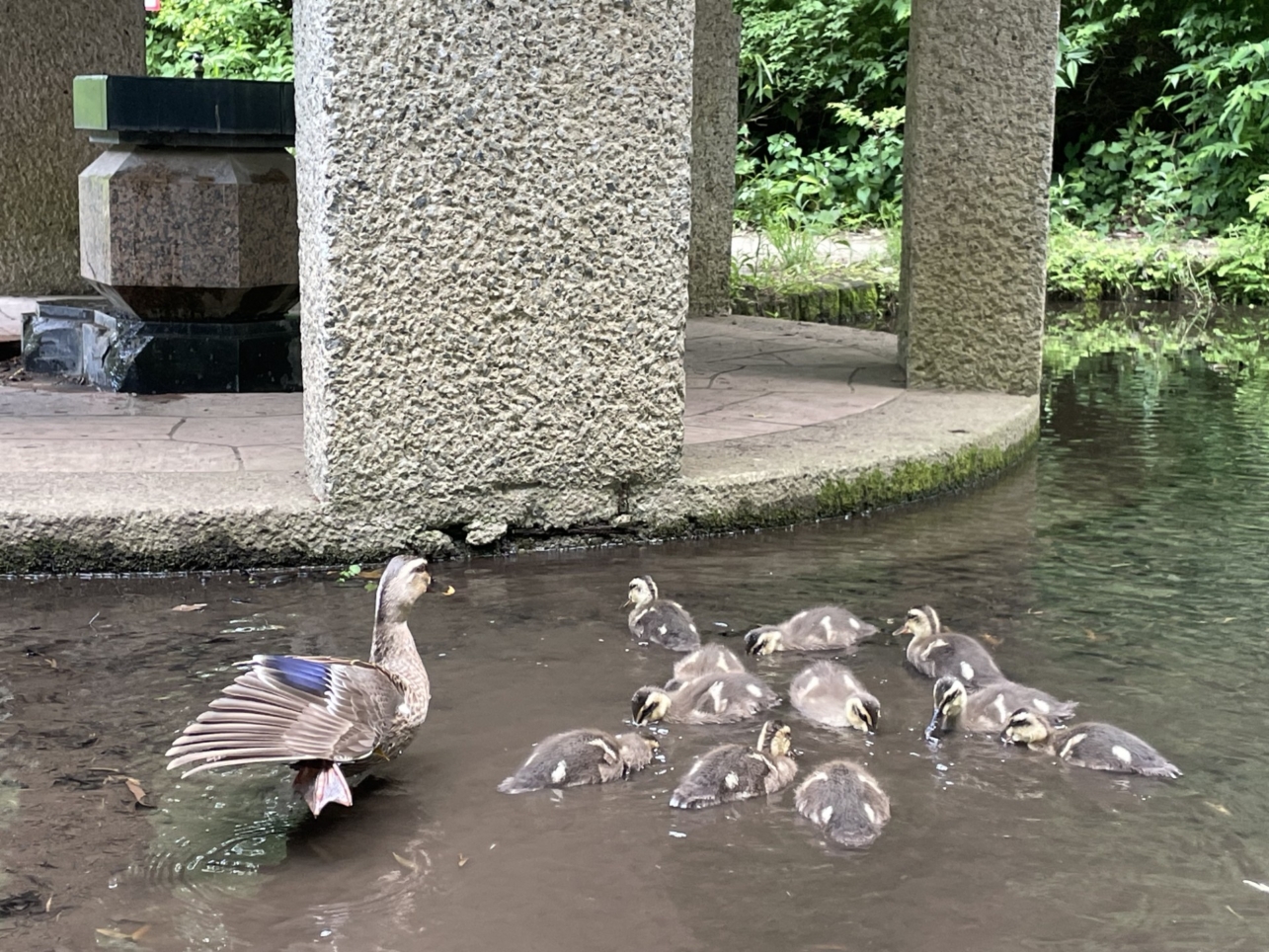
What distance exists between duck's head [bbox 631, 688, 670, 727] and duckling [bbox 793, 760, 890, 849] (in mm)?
557

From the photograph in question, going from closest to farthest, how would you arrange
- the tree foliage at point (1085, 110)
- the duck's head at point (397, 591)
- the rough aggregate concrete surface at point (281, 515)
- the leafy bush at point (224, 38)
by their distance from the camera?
1. the duck's head at point (397, 591)
2. the rough aggregate concrete surface at point (281, 515)
3. the tree foliage at point (1085, 110)
4. the leafy bush at point (224, 38)

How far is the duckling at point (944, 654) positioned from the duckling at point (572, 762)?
3.46 ft

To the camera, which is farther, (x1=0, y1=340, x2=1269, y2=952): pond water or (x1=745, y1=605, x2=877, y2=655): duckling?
(x1=745, y1=605, x2=877, y2=655): duckling

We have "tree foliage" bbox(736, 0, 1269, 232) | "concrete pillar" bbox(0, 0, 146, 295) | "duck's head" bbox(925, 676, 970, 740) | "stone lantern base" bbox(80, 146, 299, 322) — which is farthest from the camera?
"tree foliage" bbox(736, 0, 1269, 232)

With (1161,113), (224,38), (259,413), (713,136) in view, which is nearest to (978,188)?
(713,136)

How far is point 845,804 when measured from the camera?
3.41 meters

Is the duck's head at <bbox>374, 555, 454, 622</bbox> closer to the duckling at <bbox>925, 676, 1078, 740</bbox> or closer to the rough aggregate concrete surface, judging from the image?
the duckling at <bbox>925, 676, 1078, 740</bbox>

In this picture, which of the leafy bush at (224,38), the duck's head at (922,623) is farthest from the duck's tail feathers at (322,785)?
the leafy bush at (224,38)

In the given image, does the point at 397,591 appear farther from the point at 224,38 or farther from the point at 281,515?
the point at 224,38

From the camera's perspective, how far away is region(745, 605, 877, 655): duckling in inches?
182

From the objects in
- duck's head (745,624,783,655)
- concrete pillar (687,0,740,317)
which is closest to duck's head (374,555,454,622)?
duck's head (745,624,783,655)

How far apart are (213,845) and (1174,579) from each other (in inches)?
137

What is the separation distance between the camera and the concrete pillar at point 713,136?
10.3 m

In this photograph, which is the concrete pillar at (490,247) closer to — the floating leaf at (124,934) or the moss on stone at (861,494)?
the moss on stone at (861,494)
